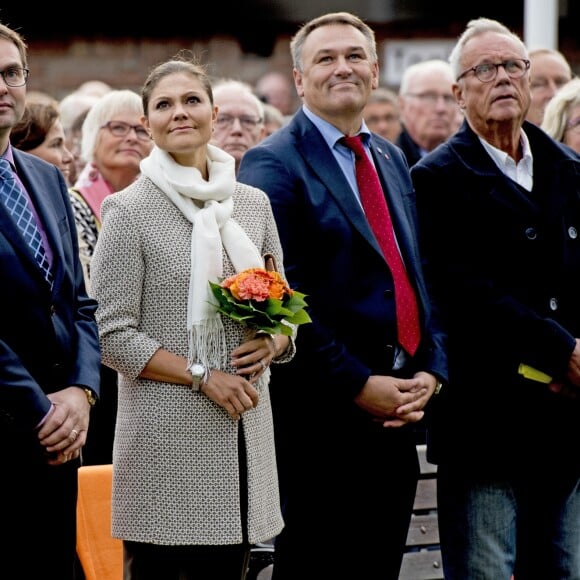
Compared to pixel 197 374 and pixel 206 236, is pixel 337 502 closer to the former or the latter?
pixel 197 374

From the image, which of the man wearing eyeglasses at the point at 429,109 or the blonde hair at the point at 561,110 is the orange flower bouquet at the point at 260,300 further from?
the man wearing eyeglasses at the point at 429,109

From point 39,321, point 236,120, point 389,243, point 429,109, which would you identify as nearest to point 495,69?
point 389,243

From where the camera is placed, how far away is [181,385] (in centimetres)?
389

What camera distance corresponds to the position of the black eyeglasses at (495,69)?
4542 millimetres

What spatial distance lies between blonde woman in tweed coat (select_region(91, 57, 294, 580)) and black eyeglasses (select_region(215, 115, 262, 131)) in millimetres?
2331

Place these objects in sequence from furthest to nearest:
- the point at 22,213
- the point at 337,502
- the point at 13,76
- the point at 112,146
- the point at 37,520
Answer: the point at 112,146
the point at 337,502
the point at 13,76
the point at 22,213
the point at 37,520

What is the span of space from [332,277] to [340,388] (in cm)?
38

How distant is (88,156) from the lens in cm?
603

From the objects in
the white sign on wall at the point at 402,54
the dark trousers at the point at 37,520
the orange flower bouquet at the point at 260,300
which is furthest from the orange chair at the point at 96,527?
the white sign on wall at the point at 402,54

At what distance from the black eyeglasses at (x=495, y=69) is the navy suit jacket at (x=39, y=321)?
1608 millimetres

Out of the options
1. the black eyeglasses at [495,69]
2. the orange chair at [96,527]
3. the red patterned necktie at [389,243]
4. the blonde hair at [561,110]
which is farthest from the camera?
the blonde hair at [561,110]

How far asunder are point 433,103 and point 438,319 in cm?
353

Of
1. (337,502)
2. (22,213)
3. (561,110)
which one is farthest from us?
(561,110)

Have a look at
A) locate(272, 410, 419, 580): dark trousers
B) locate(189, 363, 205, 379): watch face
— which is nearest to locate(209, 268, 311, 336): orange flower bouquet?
locate(189, 363, 205, 379): watch face
